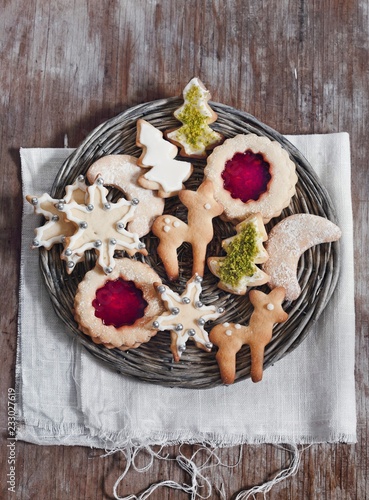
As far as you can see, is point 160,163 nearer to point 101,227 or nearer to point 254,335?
point 101,227

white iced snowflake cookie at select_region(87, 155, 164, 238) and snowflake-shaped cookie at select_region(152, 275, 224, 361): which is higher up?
white iced snowflake cookie at select_region(87, 155, 164, 238)

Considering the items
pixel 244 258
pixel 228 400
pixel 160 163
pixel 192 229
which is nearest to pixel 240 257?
pixel 244 258

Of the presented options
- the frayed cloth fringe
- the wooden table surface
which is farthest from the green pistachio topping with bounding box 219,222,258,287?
the frayed cloth fringe

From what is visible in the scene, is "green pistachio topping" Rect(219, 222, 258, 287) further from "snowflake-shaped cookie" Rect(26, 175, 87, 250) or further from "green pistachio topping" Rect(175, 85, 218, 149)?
"snowflake-shaped cookie" Rect(26, 175, 87, 250)

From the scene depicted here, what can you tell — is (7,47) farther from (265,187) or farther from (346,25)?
(346,25)

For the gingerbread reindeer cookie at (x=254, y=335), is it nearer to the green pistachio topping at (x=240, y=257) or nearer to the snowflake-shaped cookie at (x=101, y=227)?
the green pistachio topping at (x=240, y=257)

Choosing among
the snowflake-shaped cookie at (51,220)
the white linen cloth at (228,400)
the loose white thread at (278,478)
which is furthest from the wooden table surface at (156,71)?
the loose white thread at (278,478)
